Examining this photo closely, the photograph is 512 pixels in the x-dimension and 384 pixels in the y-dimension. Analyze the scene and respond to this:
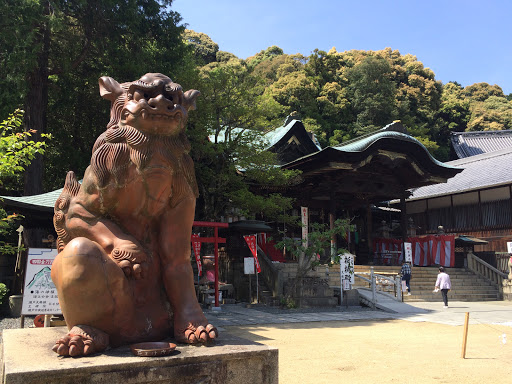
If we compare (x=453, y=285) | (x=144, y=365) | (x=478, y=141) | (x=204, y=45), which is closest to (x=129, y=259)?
(x=144, y=365)

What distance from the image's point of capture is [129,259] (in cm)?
242

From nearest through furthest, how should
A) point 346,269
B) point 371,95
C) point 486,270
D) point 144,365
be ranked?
point 144,365, point 346,269, point 486,270, point 371,95

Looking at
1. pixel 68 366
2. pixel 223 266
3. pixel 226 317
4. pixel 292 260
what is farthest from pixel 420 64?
pixel 68 366

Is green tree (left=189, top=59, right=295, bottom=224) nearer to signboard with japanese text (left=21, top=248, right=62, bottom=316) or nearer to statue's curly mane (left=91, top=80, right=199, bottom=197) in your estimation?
signboard with japanese text (left=21, top=248, right=62, bottom=316)

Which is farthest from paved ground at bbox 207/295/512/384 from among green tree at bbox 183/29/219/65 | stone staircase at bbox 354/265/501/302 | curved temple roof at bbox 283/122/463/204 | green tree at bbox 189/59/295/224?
green tree at bbox 183/29/219/65

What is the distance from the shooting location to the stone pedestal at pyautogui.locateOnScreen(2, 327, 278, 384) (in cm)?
191

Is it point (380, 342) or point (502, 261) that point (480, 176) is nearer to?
point (502, 261)

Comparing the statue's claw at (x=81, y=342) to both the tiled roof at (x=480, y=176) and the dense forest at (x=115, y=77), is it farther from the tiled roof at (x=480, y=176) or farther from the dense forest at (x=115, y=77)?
the tiled roof at (x=480, y=176)

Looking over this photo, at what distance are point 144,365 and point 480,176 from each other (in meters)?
23.9

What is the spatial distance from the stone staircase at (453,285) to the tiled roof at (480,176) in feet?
16.6

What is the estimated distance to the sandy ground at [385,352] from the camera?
197 inches

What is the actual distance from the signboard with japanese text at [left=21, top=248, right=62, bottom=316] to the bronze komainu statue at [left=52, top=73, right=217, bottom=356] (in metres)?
4.86

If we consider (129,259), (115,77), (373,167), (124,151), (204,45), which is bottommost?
(129,259)

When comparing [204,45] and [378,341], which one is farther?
[204,45]
